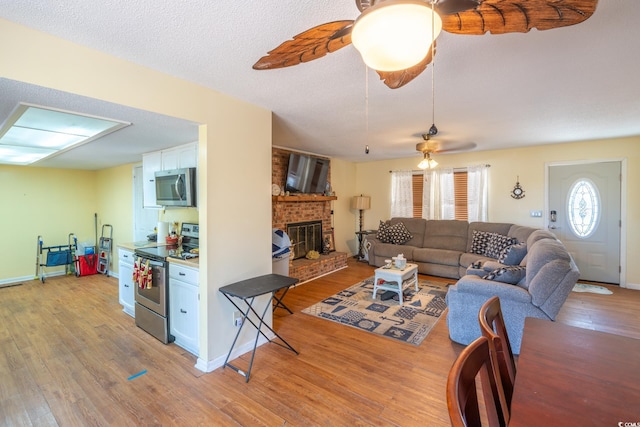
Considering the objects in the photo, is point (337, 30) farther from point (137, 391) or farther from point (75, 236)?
point (75, 236)

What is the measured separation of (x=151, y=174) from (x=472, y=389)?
4083 millimetres

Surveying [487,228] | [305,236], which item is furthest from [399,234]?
[305,236]

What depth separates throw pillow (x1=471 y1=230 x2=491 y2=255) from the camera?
4891 mm

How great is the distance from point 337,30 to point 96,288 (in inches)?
216

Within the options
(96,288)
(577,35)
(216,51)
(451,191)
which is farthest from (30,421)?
(451,191)

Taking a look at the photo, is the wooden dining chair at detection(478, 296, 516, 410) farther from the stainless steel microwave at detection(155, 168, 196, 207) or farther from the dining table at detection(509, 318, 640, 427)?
the stainless steel microwave at detection(155, 168, 196, 207)

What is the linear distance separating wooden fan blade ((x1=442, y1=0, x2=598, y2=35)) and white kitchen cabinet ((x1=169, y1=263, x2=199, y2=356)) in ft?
8.14

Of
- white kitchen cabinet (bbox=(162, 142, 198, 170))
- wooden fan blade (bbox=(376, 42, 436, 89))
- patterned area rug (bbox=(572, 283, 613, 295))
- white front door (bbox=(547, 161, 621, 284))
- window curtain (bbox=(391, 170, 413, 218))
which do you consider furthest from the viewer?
window curtain (bbox=(391, 170, 413, 218))

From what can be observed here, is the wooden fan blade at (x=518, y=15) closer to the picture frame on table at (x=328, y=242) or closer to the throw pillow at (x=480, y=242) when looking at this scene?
the throw pillow at (x=480, y=242)

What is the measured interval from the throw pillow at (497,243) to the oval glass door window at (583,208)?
1.15 m

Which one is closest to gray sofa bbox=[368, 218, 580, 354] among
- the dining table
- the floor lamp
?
the dining table

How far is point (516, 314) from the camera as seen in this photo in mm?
2529

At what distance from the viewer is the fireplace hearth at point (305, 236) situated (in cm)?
535

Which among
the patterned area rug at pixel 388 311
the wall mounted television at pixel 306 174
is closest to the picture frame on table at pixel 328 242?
the wall mounted television at pixel 306 174
